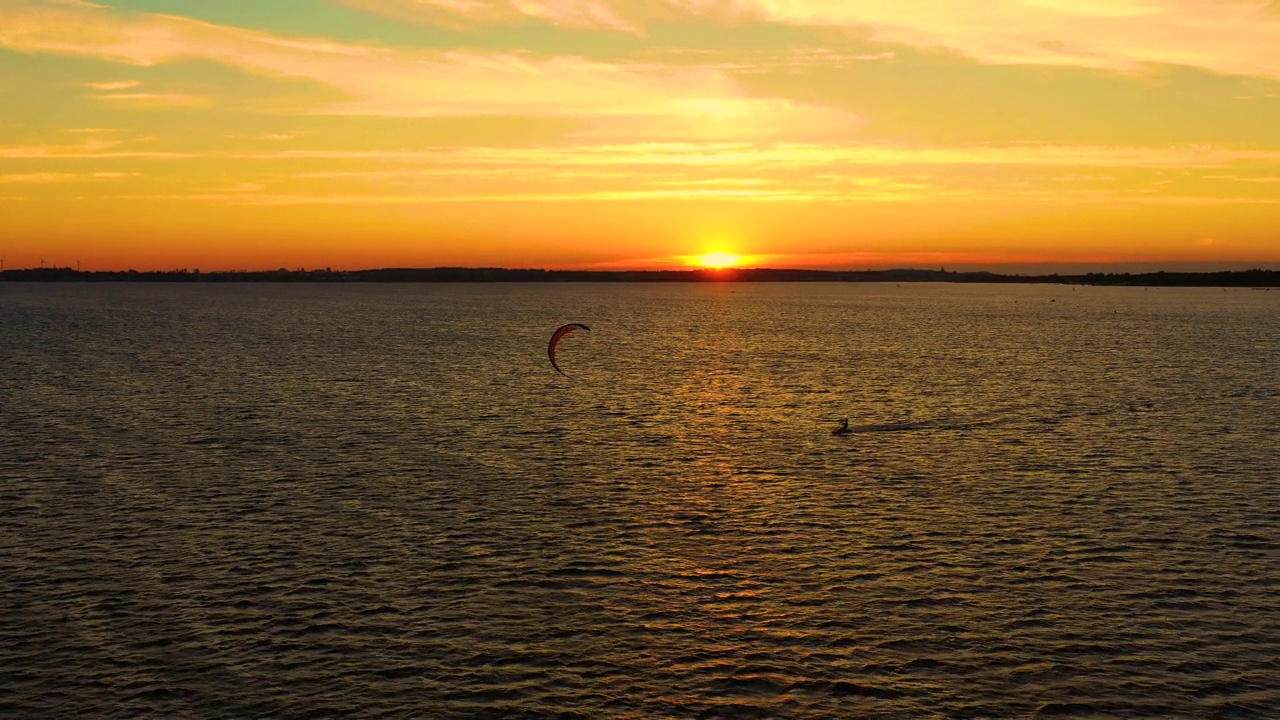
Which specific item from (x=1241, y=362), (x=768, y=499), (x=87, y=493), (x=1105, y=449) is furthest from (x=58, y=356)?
(x=1241, y=362)

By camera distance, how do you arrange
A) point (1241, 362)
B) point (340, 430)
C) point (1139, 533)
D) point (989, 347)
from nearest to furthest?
point (1139, 533), point (340, 430), point (1241, 362), point (989, 347)

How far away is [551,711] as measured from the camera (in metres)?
25.7

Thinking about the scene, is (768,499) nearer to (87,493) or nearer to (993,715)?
(993,715)

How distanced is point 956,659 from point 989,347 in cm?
13361

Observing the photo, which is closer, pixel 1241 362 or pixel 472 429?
pixel 472 429

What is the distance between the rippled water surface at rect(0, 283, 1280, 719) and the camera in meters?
27.1

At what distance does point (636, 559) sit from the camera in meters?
38.2

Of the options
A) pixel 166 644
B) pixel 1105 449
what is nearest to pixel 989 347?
pixel 1105 449

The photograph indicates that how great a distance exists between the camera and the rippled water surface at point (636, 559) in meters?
27.1

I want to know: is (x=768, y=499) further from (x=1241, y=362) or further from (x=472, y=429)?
(x=1241, y=362)

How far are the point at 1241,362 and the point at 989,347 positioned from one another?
36875 millimetres

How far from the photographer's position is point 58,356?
127m

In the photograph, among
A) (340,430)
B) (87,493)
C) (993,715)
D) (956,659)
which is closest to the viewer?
(993,715)

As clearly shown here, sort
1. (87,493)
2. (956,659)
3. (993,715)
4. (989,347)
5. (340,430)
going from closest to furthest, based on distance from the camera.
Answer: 1. (993,715)
2. (956,659)
3. (87,493)
4. (340,430)
5. (989,347)
